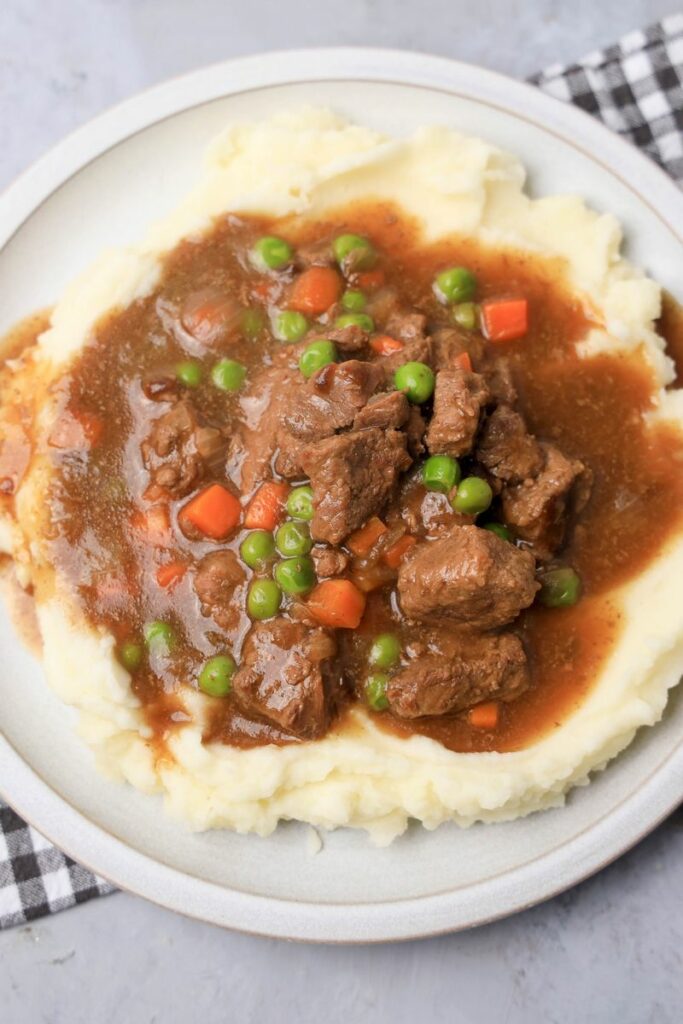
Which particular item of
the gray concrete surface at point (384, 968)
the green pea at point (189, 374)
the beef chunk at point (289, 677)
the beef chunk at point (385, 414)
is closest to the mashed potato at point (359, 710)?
the beef chunk at point (289, 677)

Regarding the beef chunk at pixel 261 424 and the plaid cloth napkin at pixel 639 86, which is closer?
the beef chunk at pixel 261 424

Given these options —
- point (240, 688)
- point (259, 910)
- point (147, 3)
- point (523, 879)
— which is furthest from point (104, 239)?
point (523, 879)

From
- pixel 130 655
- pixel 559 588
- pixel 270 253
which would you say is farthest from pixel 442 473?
pixel 130 655

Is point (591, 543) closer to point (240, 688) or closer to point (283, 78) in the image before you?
point (240, 688)

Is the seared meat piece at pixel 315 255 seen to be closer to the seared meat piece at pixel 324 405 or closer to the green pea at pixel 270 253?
the green pea at pixel 270 253

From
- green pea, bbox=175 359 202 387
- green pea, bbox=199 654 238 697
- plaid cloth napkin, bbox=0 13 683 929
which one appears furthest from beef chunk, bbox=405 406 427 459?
plaid cloth napkin, bbox=0 13 683 929

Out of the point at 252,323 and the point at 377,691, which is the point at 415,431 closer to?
the point at 252,323

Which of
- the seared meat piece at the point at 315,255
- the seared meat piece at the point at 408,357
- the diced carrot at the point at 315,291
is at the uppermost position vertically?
the seared meat piece at the point at 315,255
